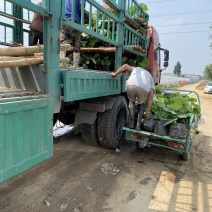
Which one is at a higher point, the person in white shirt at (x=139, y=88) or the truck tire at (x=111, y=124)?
the person in white shirt at (x=139, y=88)

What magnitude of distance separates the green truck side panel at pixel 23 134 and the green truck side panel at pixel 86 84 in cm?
36

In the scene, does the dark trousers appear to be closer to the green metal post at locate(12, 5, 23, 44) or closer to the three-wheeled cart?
the green metal post at locate(12, 5, 23, 44)

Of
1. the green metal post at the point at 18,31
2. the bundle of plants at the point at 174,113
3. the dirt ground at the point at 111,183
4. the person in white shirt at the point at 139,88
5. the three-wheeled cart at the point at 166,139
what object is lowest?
the dirt ground at the point at 111,183

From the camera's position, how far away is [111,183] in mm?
3373

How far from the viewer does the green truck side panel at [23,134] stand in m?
1.73

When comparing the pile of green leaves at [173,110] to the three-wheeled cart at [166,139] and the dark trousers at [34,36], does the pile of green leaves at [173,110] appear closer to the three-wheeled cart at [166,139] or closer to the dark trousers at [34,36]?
the three-wheeled cart at [166,139]

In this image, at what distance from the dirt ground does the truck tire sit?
26 centimetres

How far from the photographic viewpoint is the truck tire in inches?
167

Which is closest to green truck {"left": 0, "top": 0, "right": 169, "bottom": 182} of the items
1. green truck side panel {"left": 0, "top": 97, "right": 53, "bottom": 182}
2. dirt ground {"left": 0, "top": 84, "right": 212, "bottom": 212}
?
green truck side panel {"left": 0, "top": 97, "right": 53, "bottom": 182}

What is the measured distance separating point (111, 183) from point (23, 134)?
1891 mm

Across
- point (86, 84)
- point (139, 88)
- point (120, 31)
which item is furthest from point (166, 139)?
point (120, 31)

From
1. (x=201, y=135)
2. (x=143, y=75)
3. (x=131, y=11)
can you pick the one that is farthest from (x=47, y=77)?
(x=201, y=135)

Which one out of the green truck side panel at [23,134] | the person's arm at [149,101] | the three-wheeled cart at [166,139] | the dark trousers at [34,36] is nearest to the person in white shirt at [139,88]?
the person's arm at [149,101]

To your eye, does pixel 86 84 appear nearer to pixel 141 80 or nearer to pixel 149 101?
pixel 141 80
